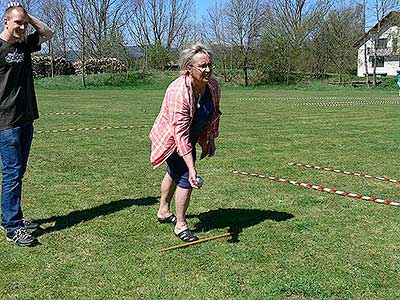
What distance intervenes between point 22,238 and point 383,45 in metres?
67.7

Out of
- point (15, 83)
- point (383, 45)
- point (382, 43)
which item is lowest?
point (15, 83)

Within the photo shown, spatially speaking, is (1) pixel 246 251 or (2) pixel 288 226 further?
(2) pixel 288 226

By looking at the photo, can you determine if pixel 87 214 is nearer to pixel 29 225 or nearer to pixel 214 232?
pixel 29 225

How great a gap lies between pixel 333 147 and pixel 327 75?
4448cm

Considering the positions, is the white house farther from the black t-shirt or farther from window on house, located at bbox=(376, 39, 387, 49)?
the black t-shirt

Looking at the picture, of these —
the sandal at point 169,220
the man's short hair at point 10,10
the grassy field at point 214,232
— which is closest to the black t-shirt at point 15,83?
the man's short hair at point 10,10

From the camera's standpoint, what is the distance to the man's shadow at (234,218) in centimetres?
520

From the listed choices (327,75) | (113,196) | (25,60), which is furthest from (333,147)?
(327,75)

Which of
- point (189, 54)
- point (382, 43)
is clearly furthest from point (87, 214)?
point (382, 43)

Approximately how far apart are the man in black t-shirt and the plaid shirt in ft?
3.98

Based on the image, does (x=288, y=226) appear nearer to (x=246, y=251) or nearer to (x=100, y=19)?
(x=246, y=251)

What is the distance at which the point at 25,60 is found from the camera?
4617 mm

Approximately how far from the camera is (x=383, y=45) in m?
65.6

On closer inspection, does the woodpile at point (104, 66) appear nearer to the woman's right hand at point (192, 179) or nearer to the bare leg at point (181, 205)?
the bare leg at point (181, 205)
